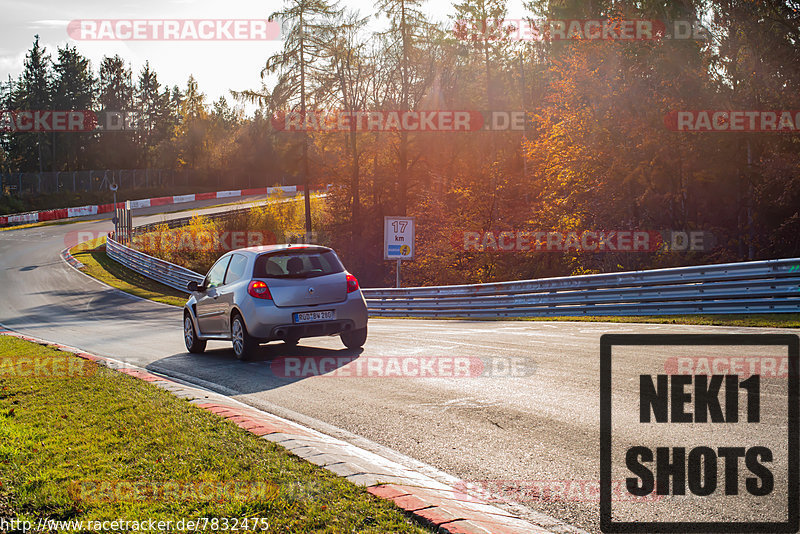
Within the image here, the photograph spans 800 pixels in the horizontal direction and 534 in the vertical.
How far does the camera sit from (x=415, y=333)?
1467 cm

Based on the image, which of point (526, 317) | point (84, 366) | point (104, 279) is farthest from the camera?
point (104, 279)

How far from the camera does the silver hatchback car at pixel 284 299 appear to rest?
442 inches

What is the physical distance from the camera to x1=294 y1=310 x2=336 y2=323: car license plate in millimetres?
11273

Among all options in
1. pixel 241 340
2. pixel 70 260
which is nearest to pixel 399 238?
pixel 241 340

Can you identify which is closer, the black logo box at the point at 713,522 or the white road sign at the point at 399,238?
the black logo box at the point at 713,522

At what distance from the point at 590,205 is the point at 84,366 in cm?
2681

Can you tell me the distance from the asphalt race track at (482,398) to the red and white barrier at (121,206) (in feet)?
144

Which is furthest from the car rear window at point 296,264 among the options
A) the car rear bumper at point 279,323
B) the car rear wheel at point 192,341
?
the car rear wheel at point 192,341

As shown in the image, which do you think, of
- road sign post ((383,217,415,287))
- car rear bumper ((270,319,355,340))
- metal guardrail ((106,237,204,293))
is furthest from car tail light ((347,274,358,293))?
metal guardrail ((106,237,204,293))

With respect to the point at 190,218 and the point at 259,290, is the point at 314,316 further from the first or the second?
the point at 190,218

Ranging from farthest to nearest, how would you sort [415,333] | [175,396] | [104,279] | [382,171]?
1. [382,171]
2. [104,279]
3. [415,333]
4. [175,396]

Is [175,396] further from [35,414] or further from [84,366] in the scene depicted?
[84,366]

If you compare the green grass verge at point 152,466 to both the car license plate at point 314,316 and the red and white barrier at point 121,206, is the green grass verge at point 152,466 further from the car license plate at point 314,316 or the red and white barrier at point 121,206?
the red and white barrier at point 121,206

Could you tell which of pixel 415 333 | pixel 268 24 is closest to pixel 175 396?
pixel 415 333
